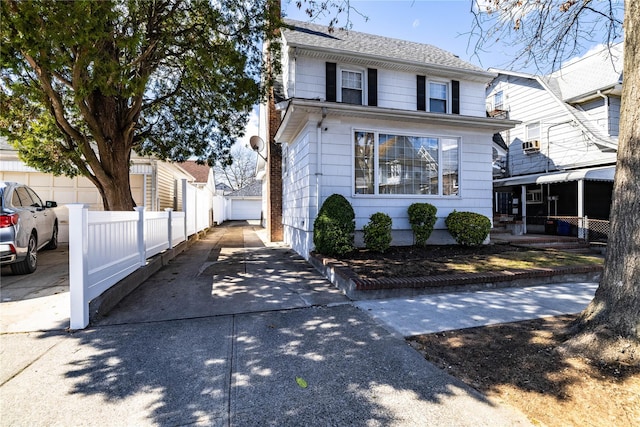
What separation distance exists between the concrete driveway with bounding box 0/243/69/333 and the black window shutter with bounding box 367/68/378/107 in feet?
29.3

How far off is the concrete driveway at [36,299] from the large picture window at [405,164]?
20.1ft

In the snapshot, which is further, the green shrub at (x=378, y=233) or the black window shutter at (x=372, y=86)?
the black window shutter at (x=372, y=86)

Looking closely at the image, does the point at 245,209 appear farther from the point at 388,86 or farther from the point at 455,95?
the point at 455,95

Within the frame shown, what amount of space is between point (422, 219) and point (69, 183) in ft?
38.3

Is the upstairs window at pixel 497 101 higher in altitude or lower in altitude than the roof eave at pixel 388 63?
higher

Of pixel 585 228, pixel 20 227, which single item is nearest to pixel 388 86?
pixel 585 228

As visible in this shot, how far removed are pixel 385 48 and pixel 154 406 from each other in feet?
38.4

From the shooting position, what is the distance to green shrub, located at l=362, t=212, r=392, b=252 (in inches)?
277

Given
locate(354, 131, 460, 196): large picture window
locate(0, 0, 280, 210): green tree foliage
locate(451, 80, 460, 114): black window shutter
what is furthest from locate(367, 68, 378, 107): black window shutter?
locate(0, 0, 280, 210): green tree foliage

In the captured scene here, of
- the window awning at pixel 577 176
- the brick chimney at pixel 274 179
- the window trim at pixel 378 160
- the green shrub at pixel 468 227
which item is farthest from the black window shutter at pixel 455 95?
the brick chimney at pixel 274 179

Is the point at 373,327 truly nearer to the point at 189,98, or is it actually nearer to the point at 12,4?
the point at 12,4

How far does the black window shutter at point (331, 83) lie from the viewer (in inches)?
372

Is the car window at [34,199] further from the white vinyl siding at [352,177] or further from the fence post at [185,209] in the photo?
the white vinyl siding at [352,177]

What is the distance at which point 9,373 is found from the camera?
8.75ft
